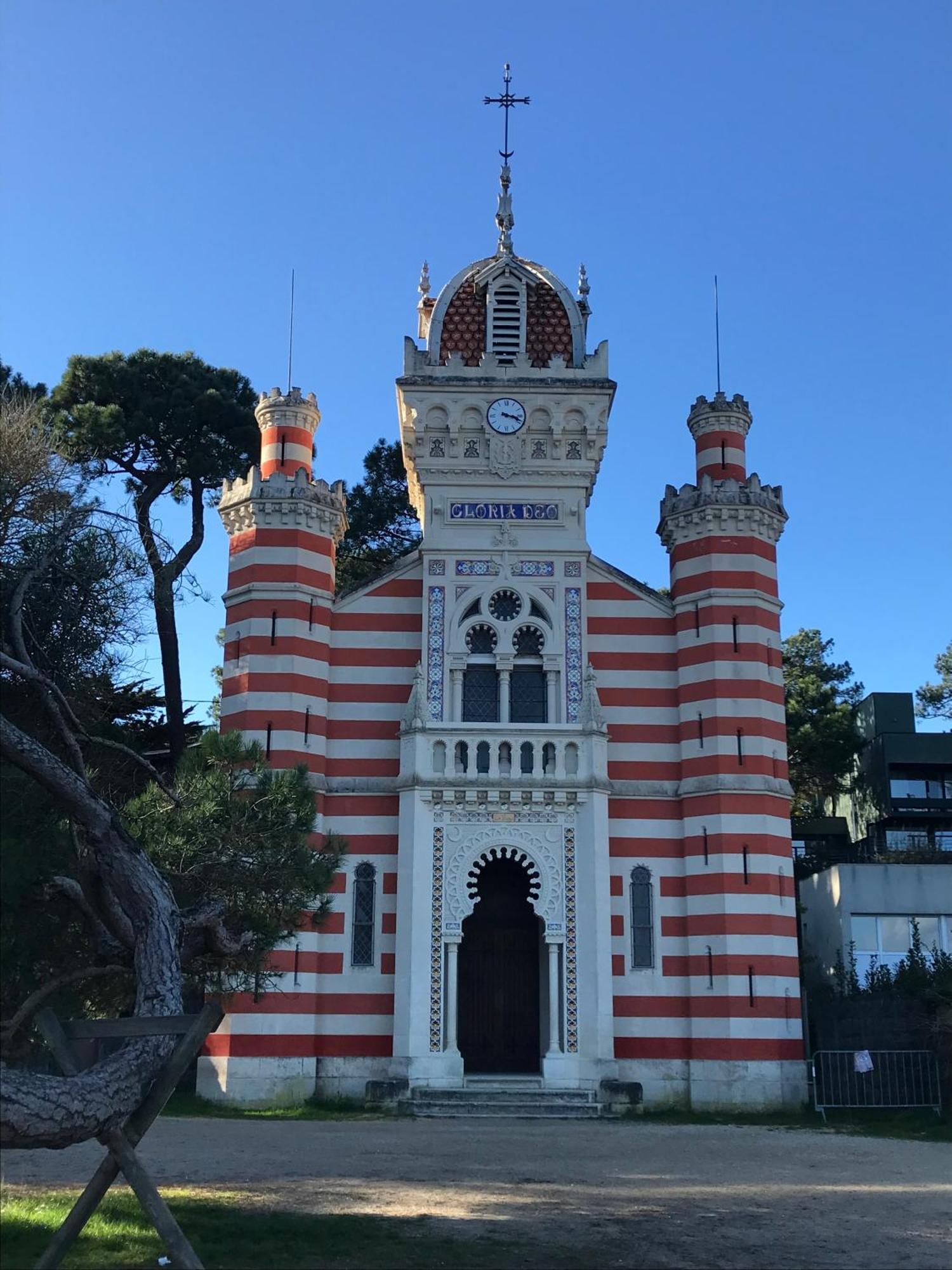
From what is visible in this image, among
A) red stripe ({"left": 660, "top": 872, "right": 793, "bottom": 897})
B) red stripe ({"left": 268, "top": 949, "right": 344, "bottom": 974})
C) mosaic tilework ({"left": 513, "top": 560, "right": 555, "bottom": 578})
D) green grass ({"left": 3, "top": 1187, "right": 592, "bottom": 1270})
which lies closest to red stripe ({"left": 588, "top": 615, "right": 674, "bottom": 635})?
mosaic tilework ({"left": 513, "top": 560, "right": 555, "bottom": 578})

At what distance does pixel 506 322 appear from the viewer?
3117cm

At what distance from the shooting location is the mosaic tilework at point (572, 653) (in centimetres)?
2823

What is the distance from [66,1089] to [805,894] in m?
27.6

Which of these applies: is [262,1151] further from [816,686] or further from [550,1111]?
[816,686]

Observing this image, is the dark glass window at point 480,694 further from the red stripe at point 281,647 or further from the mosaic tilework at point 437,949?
the red stripe at point 281,647

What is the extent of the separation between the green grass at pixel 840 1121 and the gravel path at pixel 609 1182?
1.19 metres

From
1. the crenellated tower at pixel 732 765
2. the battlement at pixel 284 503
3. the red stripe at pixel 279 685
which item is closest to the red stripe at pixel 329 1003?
the red stripe at pixel 279 685

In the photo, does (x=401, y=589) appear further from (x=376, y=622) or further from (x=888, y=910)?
(x=888, y=910)

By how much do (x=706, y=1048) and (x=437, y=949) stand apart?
5.63 meters

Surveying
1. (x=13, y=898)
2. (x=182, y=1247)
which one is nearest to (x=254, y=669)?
(x=13, y=898)

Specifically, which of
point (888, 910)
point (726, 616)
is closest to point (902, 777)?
point (888, 910)

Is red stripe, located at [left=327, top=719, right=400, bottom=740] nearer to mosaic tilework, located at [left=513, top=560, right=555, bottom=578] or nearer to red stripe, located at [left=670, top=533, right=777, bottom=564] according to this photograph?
mosaic tilework, located at [left=513, top=560, right=555, bottom=578]

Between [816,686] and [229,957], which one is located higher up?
[816,686]

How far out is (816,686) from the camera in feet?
146
